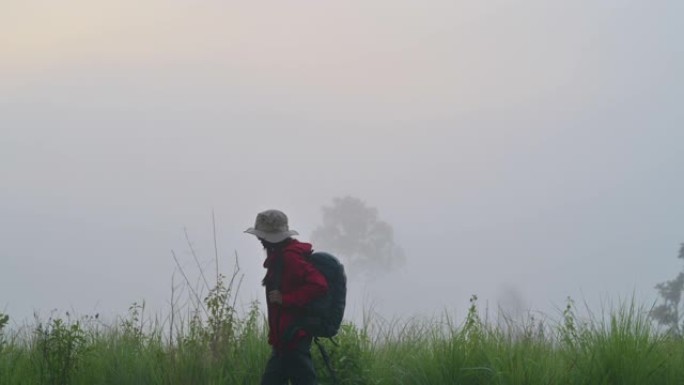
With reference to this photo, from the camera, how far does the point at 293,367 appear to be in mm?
7512

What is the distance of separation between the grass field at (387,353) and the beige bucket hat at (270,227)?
1.82m

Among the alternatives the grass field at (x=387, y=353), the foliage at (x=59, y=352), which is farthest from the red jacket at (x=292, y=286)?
the foliage at (x=59, y=352)

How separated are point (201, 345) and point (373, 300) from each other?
7.83 feet

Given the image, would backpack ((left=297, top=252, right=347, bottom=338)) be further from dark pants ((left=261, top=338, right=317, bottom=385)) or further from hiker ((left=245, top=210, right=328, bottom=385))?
dark pants ((left=261, top=338, right=317, bottom=385))

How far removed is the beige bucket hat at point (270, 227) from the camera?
7414 millimetres

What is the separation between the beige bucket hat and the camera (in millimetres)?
7414

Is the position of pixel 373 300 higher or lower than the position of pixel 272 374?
A: higher

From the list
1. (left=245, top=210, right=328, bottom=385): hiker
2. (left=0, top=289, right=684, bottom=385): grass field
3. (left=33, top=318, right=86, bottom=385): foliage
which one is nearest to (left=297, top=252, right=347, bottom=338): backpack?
(left=245, top=210, right=328, bottom=385): hiker

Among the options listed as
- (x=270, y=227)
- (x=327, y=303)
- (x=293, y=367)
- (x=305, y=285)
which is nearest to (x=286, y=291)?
(x=305, y=285)

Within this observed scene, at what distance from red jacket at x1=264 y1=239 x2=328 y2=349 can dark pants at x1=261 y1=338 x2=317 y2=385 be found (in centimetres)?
10

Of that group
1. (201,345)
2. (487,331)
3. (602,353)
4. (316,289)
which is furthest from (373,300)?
(316,289)

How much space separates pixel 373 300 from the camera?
10.9 meters

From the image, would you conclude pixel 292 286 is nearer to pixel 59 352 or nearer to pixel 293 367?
pixel 293 367

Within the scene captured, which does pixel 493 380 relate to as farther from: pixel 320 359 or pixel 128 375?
pixel 128 375
